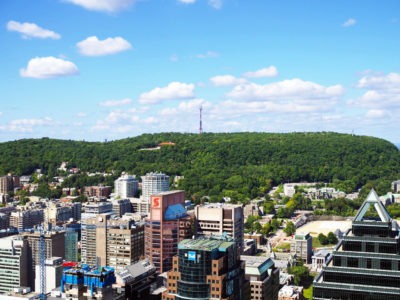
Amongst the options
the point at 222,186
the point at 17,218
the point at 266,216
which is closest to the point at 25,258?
the point at 17,218

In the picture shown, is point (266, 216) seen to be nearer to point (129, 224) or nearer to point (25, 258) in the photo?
point (129, 224)

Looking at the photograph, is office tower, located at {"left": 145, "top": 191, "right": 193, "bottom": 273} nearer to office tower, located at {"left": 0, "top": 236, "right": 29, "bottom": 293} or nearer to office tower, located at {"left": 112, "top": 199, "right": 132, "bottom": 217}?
office tower, located at {"left": 0, "top": 236, "right": 29, "bottom": 293}

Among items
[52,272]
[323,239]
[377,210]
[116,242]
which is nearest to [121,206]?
[323,239]

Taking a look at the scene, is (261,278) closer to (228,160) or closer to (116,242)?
(116,242)

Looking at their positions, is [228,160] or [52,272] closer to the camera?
[52,272]

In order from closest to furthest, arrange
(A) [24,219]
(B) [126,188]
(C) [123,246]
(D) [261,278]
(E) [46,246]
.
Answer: (D) [261,278] → (C) [123,246] → (E) [46,246] → (A) [24,219] → (B) [126,188]

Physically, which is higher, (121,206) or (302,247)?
(121,206)
